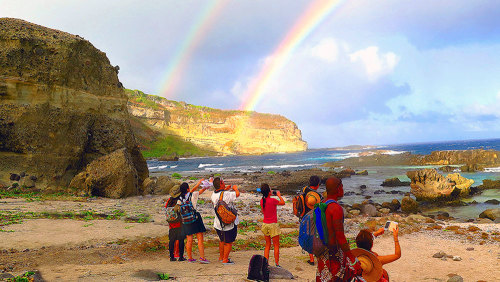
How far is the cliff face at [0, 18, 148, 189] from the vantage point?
16.5 m

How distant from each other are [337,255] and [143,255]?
5.76m

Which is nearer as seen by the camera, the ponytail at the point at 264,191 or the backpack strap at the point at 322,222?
the backpack strap at the point at 322,222

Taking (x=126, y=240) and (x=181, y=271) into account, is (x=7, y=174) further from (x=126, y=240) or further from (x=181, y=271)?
(x=181, y=271)

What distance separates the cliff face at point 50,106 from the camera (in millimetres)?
16453

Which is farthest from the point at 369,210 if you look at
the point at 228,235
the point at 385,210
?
the point at 228,235

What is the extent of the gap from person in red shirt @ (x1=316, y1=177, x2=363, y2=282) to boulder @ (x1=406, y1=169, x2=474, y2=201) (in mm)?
20211

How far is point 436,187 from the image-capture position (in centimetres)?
2083

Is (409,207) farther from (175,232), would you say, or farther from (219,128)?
(219,128)

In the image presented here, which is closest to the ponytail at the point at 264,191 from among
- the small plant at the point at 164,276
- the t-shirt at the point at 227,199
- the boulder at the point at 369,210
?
the t-shirt at the point at 227,199

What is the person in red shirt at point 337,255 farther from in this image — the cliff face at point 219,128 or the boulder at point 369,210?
the cliff face at point 219,128

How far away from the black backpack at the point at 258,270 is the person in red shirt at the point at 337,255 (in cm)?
217

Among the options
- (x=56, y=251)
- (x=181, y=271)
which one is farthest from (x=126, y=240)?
(x=181, y=271)

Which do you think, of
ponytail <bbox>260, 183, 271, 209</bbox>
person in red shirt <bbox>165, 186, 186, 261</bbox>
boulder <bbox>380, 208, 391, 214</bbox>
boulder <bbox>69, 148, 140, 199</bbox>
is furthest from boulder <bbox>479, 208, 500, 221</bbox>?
boulder <bbox>69, 148, 140, 199</bbox>

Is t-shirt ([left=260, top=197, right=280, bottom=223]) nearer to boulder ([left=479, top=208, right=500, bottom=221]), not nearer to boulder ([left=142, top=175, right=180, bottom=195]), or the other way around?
boulder ([left=479, top=208, right=500, bottom=221])
